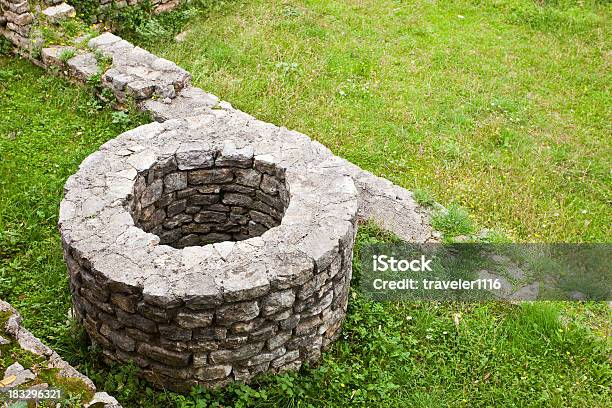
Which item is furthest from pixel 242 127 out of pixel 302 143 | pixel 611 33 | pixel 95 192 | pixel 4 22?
pixel 611 33

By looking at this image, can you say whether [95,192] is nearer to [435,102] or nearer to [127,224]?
[127,224]

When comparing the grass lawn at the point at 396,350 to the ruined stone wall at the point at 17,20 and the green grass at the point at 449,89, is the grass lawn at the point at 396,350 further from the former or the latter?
the ruined stone wall at the point at 17,20

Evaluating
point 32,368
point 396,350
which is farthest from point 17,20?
point 396,350

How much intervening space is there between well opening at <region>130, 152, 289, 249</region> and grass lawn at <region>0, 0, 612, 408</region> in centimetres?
100

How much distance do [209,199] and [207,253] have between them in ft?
4.18

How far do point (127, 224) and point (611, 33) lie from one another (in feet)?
29.9

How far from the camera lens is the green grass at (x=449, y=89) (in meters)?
7.61

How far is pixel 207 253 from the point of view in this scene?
4832 millimetres

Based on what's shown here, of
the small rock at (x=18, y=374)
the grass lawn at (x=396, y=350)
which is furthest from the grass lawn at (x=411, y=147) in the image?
the small rock at (x=18, y=374)

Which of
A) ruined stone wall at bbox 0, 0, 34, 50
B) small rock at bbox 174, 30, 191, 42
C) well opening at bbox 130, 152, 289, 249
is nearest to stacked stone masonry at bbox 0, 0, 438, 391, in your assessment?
well opening at bbox 130, 152, 289, 249

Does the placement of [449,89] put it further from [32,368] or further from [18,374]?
[18,374]

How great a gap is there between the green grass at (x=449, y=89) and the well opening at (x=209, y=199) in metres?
2.21

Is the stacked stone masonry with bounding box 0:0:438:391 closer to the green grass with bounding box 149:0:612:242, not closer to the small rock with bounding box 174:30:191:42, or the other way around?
the green grass with bounding box 149:0:612:242

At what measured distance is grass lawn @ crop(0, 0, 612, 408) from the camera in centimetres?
529
